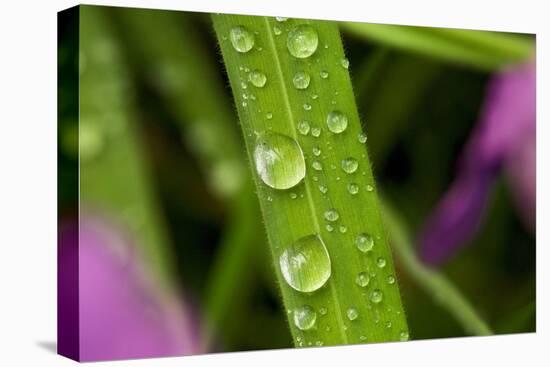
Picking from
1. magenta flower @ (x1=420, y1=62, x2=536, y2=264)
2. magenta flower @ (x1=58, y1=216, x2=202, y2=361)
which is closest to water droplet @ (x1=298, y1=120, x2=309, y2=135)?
magenta flower @ (x1=58, y1=216, x2=202, y2=361)

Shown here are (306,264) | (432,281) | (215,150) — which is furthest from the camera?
(432,281)

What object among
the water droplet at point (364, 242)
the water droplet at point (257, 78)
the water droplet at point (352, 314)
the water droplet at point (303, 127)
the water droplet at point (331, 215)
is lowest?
the water droplet at point (352, 314)

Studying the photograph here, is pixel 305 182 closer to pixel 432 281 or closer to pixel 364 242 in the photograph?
pixel 364 242

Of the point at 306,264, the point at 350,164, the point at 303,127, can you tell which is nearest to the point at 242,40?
the point at 303,127

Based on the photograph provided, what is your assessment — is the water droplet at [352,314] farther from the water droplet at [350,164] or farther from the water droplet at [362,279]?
the water droplet at [350,164]

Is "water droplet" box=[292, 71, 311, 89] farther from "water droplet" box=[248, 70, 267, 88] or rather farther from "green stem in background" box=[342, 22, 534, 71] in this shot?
"green stem in background" box=[342, 22, 534, 71]

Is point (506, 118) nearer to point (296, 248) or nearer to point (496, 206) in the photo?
point (496, 206)

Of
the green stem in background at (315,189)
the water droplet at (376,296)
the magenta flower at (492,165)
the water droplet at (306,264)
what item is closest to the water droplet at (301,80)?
the green stem in background at (315,189)

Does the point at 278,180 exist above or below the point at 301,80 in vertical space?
below
